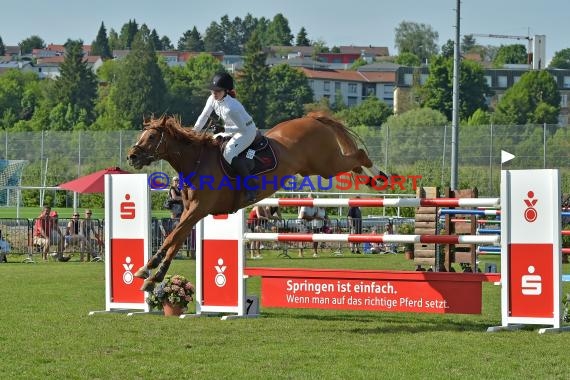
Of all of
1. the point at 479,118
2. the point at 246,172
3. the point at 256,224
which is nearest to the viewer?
the point at 246,172

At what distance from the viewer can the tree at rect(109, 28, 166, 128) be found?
112500 mm

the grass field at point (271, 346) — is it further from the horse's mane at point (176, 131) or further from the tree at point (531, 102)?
the tree at point (531, 102)

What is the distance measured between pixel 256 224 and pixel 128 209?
13082 mm

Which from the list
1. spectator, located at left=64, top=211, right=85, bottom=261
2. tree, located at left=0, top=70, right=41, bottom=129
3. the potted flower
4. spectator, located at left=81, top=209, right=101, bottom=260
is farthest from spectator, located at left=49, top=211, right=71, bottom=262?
tree, located at left=0, top=70, right=41, bottom=129

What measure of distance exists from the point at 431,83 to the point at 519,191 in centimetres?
10208

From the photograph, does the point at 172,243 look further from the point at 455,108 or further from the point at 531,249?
the point at 455,108

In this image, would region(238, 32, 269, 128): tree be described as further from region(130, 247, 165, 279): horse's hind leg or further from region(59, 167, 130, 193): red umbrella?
region(130, 247, 165, 279): horse's hind leg

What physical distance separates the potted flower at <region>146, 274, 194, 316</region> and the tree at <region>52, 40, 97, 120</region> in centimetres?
11452

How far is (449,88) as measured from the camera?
109 m

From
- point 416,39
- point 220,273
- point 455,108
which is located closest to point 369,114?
point 416,39

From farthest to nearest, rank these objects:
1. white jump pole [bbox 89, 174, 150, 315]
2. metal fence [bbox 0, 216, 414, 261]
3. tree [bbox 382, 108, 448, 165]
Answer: tree [bbox 382, 108, 448, 165], metal fence [bbox 0, 216, 414, 261], white jump pole [bbox 89, 174, 150, 315]

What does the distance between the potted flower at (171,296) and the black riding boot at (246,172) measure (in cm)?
136

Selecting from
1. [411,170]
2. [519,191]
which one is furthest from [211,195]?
[411,170]

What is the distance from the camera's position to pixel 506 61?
194 meters
